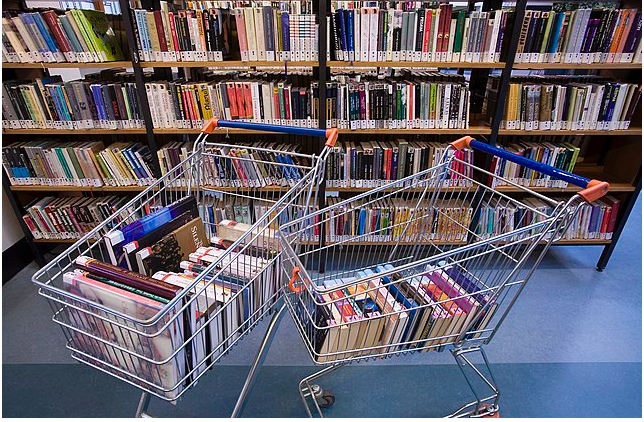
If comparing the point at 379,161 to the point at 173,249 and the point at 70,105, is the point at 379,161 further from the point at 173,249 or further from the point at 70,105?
the point at 70,105

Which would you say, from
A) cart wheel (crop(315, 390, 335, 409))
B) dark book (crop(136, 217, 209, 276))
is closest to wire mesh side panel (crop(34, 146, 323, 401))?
dark book (crop(136, 217, 209, 276))

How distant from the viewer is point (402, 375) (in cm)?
187

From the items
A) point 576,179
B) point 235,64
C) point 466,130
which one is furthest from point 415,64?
point 576,179

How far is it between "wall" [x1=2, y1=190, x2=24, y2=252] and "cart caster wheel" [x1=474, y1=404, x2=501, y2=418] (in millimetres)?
2999

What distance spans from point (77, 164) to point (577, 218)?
3328mm

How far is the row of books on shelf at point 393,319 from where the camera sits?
1.19m

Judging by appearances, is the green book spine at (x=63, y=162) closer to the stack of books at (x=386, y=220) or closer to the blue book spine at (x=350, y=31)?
the stack of books at (x=386, y=220)

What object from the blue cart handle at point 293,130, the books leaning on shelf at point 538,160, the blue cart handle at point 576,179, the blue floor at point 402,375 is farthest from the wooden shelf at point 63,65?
the books leaning on shelf at point 538,160

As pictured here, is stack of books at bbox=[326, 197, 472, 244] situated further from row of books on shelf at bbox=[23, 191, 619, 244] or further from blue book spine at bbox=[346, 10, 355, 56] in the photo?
blue book spine at bbox=[346, 10, 355, 56]

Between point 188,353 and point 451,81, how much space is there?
83.1 inches

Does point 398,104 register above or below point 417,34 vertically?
below

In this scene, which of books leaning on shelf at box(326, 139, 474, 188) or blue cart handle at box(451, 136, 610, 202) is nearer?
blue cart handle at box(451, 136, 610, 202)

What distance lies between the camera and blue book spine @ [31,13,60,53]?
1977 mm

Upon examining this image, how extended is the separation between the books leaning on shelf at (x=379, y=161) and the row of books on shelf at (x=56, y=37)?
1461 millimetres
